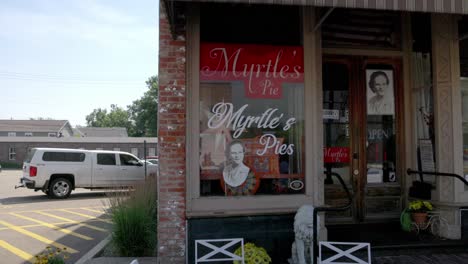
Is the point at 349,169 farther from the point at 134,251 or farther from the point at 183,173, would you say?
the point at 134,251

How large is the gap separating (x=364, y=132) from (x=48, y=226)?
7804 millimetres

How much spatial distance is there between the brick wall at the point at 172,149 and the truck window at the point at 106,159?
12.1 metres

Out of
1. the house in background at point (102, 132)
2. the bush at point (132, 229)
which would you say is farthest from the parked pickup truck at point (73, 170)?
the house in background at point (102, 132)

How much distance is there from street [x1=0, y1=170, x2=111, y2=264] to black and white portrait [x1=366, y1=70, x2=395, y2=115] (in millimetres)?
4929

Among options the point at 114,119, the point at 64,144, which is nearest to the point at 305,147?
the point at 64,144

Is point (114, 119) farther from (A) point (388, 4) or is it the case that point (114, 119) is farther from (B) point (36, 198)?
(A) point (388, 4)

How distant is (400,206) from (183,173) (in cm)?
356

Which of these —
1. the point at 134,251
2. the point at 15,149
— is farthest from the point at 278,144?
the point at 15,149

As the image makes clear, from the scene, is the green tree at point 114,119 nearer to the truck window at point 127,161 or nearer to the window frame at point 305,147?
the truck window at point 127,161

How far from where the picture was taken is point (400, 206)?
6.13 metres

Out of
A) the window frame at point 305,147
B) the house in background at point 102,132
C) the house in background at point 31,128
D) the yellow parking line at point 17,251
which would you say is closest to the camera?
the window frame at point 305,147

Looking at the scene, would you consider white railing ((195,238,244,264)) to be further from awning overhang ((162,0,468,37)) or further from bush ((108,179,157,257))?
awning overhang ((162,0,468,37))

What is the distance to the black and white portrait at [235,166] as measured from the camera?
5.03 metres

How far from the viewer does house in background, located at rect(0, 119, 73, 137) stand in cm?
5616
